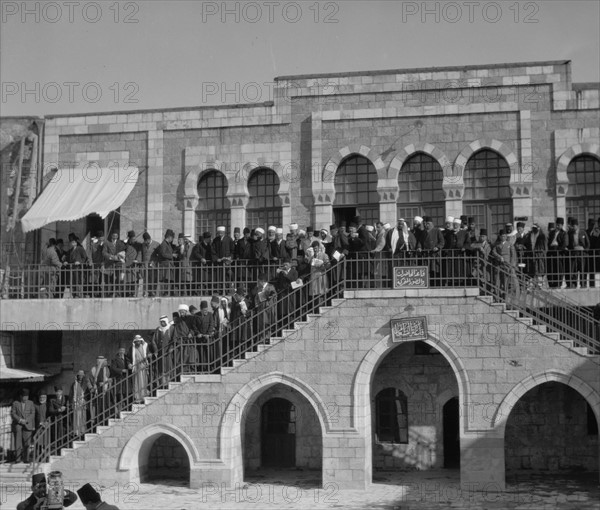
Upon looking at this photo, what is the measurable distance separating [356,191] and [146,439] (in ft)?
29.9

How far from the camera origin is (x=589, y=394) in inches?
832

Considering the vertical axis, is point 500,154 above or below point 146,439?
above

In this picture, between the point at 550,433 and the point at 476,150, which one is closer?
the point at 550,433

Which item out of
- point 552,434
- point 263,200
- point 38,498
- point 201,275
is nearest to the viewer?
point 38,498

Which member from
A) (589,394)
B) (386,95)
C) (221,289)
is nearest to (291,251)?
(221,289)

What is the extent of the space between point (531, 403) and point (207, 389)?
8266 mm

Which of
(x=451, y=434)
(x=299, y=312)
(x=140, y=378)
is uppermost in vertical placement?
(x=299, y=312)

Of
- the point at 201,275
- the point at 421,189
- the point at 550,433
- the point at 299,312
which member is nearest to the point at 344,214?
the point at 421,189

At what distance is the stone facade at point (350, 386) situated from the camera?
21438 mm

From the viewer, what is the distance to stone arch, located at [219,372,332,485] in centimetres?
2220

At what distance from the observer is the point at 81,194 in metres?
27.5

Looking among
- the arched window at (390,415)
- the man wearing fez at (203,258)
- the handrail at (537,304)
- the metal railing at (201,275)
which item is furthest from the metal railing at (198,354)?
the arched window at (390,415)

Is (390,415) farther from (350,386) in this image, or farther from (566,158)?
(566,158)

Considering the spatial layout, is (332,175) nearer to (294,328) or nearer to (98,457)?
(294,328)
